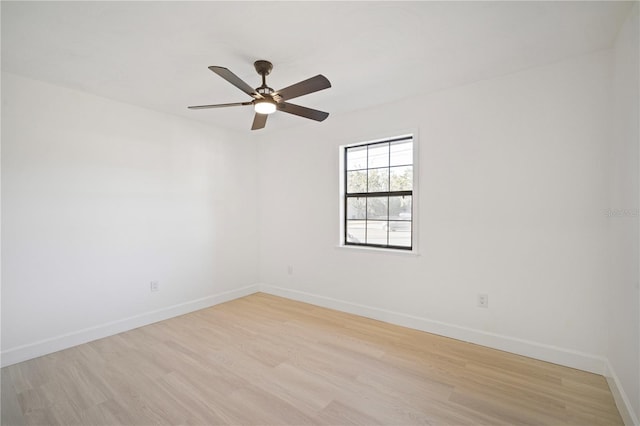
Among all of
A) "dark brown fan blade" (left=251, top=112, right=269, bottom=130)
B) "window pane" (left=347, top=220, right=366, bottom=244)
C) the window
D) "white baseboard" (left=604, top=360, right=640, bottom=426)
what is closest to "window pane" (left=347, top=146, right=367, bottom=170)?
the window

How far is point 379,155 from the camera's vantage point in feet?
11.9

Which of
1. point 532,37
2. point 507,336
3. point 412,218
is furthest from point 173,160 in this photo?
point 507,336

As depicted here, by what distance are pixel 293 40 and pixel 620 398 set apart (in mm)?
3191

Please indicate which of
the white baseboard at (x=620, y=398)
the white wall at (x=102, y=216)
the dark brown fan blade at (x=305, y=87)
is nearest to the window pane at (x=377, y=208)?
the dark brown fan blade at (x=305, y=87)

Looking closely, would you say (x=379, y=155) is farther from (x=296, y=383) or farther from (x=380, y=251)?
(x=296, y=383)

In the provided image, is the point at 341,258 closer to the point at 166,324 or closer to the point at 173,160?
the point at 166,324

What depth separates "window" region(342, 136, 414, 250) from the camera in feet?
11.2

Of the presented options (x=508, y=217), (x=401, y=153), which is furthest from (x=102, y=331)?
(x=508, y=217)

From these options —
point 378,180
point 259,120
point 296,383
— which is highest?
point 259,120

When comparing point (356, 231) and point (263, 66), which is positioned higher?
point (263, 66)

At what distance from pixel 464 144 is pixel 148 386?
3.36 meters

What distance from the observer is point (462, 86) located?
2.89m

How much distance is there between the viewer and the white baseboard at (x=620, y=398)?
1705 millimetres

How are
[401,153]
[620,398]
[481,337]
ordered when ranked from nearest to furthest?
1. [620,398]
2. [481,337]
3. [401,153]
